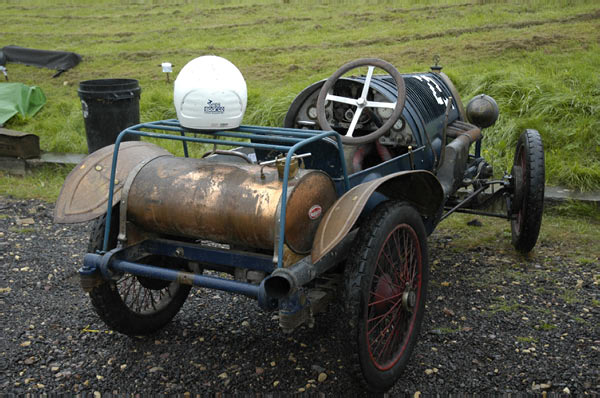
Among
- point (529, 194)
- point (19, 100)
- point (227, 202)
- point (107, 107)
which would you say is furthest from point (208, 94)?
point (19, 100)

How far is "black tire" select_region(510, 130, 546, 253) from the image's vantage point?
4.38 m

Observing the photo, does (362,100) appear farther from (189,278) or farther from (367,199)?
(189,278)

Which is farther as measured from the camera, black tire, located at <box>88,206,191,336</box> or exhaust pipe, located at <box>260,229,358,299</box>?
black tire, located at <box>88,206,191,336</box>

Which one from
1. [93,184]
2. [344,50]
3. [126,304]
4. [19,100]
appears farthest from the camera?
[344,50]

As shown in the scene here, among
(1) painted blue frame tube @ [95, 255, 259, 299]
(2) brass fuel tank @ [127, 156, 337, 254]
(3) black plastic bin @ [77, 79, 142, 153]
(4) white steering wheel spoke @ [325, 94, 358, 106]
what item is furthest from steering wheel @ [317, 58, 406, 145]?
(3) black plastic bin @ [77, 79, 142, 153]

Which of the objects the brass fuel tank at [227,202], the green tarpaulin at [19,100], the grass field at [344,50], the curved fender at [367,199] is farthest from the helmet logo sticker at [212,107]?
the green tarpaulin at [19,100]

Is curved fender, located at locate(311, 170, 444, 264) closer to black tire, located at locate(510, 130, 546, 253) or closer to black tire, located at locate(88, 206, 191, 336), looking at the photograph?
black tire, located at locate(88, 206, 191, 336)

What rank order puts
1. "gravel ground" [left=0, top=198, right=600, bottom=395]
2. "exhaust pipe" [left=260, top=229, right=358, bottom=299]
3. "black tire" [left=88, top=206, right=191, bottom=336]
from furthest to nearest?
1. "black tire" [left=88, top=206, right=191, bottom=336]
2. "gravel ground" [left=0, top=198, right=600, bottom=395]
3. "exhaust pipe" [left=260, top=229, right=358, bottom=299]

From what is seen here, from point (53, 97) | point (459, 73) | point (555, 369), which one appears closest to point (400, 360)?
point (555, 369)

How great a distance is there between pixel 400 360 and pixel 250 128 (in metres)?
1.41

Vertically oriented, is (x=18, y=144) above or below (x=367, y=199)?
below

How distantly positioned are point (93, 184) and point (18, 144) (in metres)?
4.65

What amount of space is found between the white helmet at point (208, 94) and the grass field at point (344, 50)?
13.5 ft

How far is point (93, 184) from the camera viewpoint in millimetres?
3207
